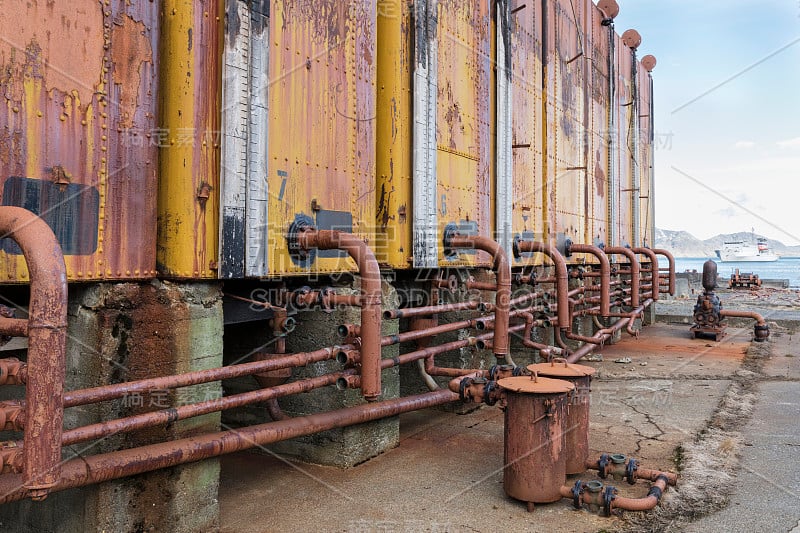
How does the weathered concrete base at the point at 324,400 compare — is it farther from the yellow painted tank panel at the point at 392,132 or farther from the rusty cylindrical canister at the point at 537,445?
the rusty cylindrical canister at the point at 537,445

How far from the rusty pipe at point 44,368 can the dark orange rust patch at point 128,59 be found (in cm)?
159

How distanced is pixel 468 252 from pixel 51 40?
5607mm

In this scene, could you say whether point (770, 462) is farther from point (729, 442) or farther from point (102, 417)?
point (102, 417)

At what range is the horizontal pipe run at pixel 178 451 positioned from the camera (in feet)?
11.3

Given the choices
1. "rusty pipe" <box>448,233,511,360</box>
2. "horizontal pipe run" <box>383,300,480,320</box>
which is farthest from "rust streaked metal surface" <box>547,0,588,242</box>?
"rusty pipe" <box>448,233,511,360</box>

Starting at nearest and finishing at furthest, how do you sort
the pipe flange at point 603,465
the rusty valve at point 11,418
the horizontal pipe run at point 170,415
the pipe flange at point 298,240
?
the rusty valve at point 11,418 → the horizontal pipe run at point 170,415 → the pipe flange at point 298,240 → the pipe flange at point 603,465

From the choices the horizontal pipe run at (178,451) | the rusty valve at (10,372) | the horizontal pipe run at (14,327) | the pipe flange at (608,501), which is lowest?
the pipe flange at (608,501)

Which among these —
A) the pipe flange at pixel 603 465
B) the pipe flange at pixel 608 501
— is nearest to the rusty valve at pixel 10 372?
the pipe flange at pixel 608 501

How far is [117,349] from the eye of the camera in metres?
4.01

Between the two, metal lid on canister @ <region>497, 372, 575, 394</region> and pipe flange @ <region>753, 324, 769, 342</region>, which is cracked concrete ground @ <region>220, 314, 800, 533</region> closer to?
metal lid on canister @ <region>497, 372, 575, 394</region>

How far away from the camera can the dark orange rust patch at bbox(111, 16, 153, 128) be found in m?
3.96

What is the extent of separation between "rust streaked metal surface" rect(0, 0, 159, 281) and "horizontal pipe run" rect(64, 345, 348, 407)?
740mm

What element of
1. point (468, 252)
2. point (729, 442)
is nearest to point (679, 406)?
point (729, 442)

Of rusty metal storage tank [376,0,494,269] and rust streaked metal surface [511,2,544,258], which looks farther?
rust streaked metal surface [511,2,544,258]
